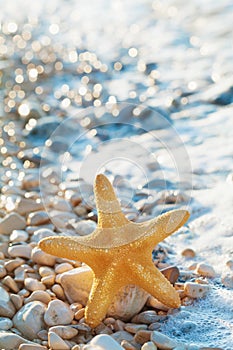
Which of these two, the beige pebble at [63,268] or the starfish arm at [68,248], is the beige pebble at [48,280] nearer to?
the beige pebble at [63,268]

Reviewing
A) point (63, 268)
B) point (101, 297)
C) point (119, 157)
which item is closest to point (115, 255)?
point (101, 297)

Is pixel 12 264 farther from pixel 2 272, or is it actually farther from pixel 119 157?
pixel 119 157

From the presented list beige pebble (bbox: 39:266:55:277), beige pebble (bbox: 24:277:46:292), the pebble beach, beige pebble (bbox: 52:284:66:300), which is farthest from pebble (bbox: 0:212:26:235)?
beige pebble (bbox: 52:284:66:300)

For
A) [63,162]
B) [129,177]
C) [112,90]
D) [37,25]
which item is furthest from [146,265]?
[37,25]

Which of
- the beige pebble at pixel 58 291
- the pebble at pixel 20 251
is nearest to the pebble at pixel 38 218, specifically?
the pebble at pixel 20 251

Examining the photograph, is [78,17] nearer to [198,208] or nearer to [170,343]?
[198,208]

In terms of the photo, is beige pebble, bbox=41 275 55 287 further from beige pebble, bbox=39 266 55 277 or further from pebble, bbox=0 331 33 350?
pebble, bbox=0 331 33 350
